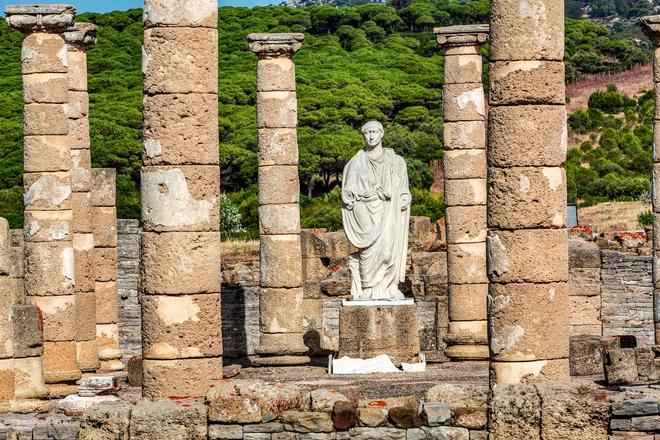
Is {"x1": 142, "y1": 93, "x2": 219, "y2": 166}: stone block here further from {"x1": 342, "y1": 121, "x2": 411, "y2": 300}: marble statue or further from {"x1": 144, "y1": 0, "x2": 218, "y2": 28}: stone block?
{"x1": 342, "y1": 121, "x2": 411, "y2": 300}: marble statue

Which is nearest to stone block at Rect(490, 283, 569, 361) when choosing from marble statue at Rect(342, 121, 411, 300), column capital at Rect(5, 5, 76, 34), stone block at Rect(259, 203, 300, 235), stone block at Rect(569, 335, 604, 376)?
stone block at Rect(569, 335, 604, 376)

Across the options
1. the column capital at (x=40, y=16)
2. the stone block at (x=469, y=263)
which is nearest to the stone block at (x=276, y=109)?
the stone block at (x=469, y=263)

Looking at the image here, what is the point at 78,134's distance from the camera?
22.2 metres

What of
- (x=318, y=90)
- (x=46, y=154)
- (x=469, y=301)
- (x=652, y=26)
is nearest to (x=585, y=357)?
(x=469, y=301)

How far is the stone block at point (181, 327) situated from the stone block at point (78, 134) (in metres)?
7.28

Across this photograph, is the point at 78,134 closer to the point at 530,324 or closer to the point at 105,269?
the point at 105,269

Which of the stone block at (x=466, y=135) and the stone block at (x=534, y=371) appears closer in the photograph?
the stone block at (x=534, y=371)

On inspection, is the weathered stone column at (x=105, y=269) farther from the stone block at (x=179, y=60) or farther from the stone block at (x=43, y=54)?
the stone block at (x=179, y=60)

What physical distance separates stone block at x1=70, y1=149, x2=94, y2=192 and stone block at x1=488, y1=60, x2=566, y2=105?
8291 millimetres

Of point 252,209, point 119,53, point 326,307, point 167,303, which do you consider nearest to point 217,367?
point 167,303

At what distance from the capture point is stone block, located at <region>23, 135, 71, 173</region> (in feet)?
66.6

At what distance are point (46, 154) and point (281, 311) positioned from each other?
4.13m

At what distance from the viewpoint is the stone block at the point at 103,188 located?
2316 centimetres

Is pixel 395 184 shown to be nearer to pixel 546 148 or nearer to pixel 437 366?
pixel 437 366
